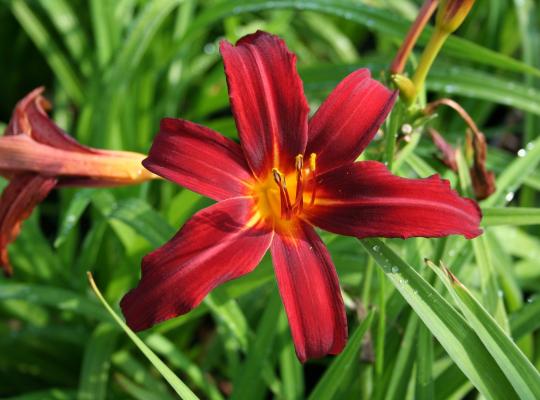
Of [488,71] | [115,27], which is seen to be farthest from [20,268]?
[488,71]

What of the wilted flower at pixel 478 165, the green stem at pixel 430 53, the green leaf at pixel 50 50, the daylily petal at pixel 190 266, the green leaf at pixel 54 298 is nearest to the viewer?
the daylily petal at pixel 190 266

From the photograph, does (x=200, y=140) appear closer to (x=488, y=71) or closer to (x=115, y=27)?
(x=115, y=27)

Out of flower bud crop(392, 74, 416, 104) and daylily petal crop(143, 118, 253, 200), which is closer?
daylily petal crop(143, 118, 253, 200)

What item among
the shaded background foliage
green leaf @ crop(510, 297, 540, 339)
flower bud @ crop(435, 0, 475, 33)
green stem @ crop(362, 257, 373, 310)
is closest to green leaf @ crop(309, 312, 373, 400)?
the shaded background foliage

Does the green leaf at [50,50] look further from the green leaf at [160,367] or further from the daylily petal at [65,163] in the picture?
the green leaf at [160,367]

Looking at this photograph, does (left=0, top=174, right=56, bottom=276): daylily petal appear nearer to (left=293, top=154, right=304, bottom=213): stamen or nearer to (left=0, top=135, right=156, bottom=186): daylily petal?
(left=0, top=135, right=156, bottom=186): daylily petal

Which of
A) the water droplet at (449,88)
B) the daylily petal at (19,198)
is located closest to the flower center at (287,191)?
the daylily petal at (19,198)
